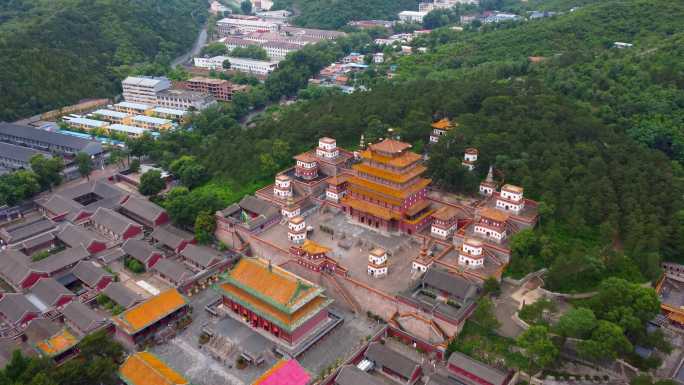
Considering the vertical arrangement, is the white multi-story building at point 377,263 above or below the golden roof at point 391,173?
below

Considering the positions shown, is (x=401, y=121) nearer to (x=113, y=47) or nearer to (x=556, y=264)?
(x=556, y=264)

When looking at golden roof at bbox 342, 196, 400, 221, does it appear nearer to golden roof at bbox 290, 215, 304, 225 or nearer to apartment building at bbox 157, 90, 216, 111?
golden roof at bbox 290, 215, 304, 225

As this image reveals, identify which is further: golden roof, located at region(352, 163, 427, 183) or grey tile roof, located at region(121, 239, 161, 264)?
golden roof, located at region(352, 163, 427, 183)

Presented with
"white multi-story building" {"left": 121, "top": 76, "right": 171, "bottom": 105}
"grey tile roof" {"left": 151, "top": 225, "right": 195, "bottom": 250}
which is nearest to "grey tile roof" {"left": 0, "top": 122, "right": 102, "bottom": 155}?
"white multi-story building" {"left": 121, "top": 76, "right": 171, "bottom": 105}

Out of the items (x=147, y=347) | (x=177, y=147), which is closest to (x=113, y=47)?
(x=177, y=147)

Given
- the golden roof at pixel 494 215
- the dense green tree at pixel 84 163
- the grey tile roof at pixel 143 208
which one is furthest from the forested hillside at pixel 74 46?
the golden roof at pixel 494 215

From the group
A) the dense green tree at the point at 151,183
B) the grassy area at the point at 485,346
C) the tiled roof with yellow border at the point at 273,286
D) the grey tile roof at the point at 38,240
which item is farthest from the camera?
the dense green tree at the point at 151,183

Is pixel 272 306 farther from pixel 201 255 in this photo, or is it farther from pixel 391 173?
pixel 391 173

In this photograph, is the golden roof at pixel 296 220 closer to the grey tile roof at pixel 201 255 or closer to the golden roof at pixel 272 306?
the grey tile roof at pixel 201 255
